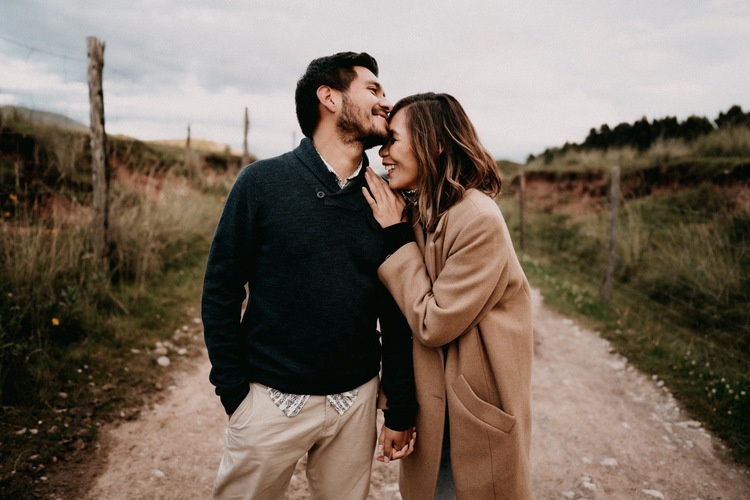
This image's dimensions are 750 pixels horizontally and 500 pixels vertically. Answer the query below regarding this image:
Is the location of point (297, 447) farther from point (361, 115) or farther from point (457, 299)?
point (361, 115)

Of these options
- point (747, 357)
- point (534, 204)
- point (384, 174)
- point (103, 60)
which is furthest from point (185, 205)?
point (534, 204)

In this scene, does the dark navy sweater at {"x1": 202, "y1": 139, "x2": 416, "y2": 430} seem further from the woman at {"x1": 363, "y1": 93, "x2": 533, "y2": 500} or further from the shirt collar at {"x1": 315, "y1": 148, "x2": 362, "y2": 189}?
the woman at {"x1": 363, "y1": 93, "x2": 533, "y2": 500}

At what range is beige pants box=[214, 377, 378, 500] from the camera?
1.79m

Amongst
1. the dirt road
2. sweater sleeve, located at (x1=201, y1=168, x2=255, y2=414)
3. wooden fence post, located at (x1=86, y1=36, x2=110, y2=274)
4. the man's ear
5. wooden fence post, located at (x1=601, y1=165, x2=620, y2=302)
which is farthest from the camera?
wooden fence post, located at (x1=601, y1=165, x2=620, y2=302)

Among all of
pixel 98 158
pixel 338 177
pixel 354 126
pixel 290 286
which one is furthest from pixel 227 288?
pixel 98 158

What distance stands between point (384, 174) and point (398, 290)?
69 centimetres

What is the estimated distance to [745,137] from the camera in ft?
35.4

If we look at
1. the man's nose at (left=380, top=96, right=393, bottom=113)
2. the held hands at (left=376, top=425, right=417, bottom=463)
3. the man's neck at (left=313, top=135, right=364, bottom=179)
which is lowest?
the held hands at (left=376, top=425, right=417, bottom=463)

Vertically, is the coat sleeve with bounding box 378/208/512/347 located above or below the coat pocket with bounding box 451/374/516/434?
above

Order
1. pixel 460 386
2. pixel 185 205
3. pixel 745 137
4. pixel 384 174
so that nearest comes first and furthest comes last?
pixel 460 386 → pixel 384 174 → pixel 185 205 → pixel 745 137

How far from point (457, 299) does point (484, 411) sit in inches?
18.9

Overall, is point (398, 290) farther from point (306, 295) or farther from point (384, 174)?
point (384, 174)

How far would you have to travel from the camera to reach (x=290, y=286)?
1.82m

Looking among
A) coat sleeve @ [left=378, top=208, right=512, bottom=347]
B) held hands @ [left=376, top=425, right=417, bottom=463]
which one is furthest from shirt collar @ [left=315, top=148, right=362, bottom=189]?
held hands @ [left=376, top=425, right=417, bottom=463]
